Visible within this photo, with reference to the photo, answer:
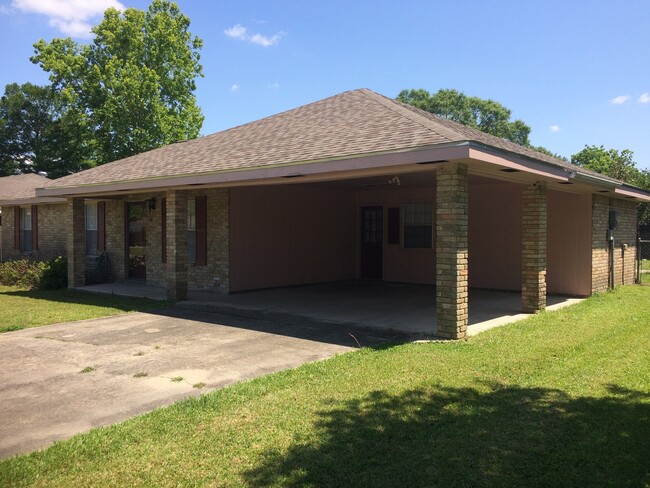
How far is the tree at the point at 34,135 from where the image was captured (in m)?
39.6

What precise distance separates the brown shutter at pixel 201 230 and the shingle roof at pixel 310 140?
1.41 m

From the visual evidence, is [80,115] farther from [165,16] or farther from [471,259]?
[471,259]

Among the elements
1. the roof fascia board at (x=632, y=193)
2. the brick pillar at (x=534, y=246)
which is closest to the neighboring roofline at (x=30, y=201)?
the brick pillar at (x=534, y=246)

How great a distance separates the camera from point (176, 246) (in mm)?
12141

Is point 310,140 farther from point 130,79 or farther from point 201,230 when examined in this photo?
point 130,79

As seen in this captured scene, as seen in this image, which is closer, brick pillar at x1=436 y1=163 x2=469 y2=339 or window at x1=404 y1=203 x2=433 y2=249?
brick pillar at x1=436 y1=163 x2=469 y2=339

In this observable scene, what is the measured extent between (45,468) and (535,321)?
25.5 feet

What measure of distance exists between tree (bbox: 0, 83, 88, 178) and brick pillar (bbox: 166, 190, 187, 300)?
2899 centimetres

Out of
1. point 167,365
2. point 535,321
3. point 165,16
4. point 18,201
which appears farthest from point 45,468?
point 165,16

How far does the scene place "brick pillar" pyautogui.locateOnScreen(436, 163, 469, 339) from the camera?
7505mm

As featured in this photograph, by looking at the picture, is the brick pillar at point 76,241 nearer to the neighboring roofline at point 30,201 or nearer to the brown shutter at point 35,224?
the neighboring roofline at point 30,201

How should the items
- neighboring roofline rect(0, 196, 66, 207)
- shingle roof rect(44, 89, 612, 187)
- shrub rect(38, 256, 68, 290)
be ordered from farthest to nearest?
1. neighboring roofline rect(0, 196, 66, 207)
2. shrub rect(38, 256, 68, 290)
3. shingle roof rect(44, 89, 612, 187)

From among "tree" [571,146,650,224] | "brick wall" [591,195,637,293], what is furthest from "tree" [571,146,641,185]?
"brick wall" [591,195,637,293]

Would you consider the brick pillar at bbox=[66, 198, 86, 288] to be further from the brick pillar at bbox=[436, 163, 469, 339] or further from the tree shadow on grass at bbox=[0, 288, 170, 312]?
the brick pillar at bbox=[436, 163, 469, 339]
